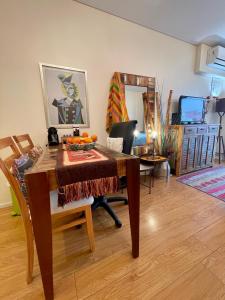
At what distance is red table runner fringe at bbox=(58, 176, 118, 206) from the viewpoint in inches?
34.8

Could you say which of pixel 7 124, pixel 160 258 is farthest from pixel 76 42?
pixel 160 258

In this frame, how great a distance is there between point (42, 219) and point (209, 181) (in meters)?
2.75

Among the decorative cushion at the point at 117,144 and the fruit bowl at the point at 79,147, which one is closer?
the fruit bowl at the point at 79,147

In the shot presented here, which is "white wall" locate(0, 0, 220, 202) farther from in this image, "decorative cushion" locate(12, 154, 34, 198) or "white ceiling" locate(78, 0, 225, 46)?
"decorative cushion" locate(12, 154, 34, 198)

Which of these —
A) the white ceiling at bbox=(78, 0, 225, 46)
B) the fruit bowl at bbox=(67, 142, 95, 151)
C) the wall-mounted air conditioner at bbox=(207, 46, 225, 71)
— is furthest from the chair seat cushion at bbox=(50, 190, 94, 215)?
the wall-mounted air conditioner at bbox=(207, 46, 225, 71)

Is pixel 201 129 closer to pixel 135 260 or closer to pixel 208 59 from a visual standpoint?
pixel 208 59

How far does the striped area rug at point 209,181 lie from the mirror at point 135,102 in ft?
4.32

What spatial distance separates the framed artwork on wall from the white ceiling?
3.23 feet

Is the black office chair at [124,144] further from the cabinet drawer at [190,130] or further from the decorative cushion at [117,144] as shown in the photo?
the cabinet drawer at [190,130]

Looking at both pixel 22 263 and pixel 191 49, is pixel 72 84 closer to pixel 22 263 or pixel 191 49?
pixel 22 263

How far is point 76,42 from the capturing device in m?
2.06

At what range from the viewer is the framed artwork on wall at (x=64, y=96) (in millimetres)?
1985

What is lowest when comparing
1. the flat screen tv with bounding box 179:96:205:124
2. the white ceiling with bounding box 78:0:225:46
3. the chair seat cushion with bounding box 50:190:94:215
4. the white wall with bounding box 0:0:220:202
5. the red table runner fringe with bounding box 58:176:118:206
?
the chair seat cushion with bounding box 50:190:94:215

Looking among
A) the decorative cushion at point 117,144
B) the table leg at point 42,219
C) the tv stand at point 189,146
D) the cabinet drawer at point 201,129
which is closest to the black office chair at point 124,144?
the decorative cushion at point 117,144
